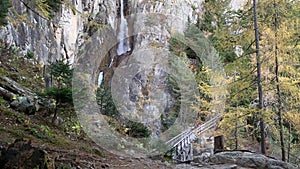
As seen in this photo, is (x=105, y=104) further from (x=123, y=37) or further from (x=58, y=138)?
(x=123, y=37)

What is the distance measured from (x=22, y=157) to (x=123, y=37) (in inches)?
728

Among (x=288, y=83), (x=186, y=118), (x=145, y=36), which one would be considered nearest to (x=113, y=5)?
(x=145, y=36)

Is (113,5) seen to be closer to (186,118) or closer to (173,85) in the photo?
(173,85)

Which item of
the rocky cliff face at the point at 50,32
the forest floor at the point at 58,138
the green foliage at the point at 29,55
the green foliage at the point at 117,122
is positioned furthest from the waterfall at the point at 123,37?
the forest floor at the point at 58,138

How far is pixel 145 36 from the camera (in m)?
22.2

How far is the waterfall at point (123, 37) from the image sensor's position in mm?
20234

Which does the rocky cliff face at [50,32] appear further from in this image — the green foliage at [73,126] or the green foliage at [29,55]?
the green foliage at [73,126]

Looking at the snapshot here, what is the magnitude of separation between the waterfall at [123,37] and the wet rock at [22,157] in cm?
1719

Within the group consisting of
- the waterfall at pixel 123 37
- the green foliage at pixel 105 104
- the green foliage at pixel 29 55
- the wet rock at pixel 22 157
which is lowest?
the wet rock at pixel 22 157

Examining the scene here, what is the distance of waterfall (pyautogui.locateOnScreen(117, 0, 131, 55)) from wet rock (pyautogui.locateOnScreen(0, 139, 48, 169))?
1719 cm

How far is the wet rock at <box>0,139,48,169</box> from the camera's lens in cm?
285

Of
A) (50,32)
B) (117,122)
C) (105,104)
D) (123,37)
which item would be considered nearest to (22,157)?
(117,122)

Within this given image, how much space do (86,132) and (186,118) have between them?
10.5 meters

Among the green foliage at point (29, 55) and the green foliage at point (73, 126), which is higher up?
the green foliage at point (29, 55)
